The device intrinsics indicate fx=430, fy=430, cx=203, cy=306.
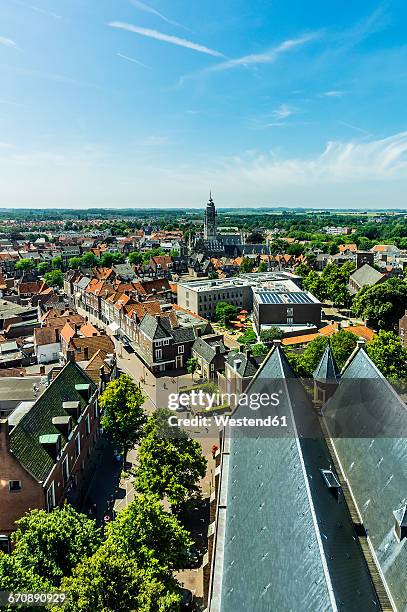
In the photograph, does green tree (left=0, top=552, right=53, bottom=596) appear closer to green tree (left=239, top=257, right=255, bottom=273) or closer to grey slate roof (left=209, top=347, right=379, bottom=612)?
grey slate roof (left=209, top=347, right=379, bottom=612)

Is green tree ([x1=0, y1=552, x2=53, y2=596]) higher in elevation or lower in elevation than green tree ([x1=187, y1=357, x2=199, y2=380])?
higher

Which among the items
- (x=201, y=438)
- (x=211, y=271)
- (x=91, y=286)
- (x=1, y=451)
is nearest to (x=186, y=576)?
(x=1, y=451)

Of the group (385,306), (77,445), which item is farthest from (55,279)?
(77,445)

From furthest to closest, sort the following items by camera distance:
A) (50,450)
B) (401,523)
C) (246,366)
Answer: (246,366) → (50,450) → (401,523)

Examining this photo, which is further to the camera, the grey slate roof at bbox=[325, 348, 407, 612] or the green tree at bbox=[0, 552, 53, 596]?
the green tree at bbox=[0, 552, 53, 596]

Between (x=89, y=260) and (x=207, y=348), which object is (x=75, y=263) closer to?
(x=89, y=260)

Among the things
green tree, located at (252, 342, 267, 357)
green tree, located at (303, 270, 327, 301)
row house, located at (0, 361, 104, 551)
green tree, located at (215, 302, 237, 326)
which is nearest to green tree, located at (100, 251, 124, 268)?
green tree, located at (215, 302, 237, 326)

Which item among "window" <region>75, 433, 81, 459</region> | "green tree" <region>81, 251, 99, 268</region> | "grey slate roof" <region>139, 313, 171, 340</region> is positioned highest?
"grey slate roof" <region>139, 313, 171, 340</region>
